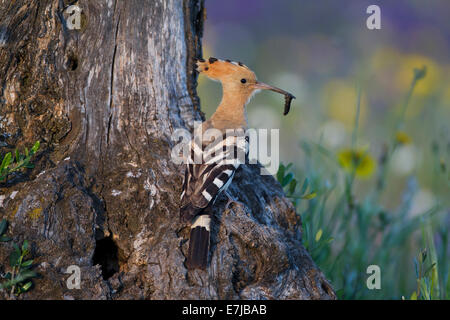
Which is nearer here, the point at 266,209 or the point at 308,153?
the point at 266,209

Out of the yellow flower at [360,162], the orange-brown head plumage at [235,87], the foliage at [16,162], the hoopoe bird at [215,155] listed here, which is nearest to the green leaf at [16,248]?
the foliage at [16,162]

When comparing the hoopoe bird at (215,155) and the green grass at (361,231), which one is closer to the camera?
the hoopoe bird at (215,155)

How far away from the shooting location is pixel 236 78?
287 centimetres

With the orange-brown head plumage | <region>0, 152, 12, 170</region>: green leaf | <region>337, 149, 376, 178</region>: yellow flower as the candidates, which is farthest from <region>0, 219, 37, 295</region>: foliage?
<region>337, 149, 376, 178</region>: yellow flower

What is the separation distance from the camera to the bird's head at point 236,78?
281cm

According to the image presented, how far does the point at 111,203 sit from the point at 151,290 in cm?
40

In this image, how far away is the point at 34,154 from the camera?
88.0 inches

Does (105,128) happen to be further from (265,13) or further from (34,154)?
(265,13)

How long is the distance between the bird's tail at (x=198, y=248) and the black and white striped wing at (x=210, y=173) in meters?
0.07

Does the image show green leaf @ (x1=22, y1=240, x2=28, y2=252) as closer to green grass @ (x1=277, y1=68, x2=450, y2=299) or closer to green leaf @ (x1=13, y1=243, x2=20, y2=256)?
green leaf @ (x1=13, y1=243, x2=20, y2=256)

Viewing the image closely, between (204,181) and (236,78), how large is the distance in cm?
82

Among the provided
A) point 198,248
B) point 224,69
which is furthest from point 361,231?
point 198,248

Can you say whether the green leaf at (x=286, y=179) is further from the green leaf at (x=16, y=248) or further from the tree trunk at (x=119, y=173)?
the green leaf at (x=16, y=248)

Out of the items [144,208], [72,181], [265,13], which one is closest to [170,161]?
[144,208]
